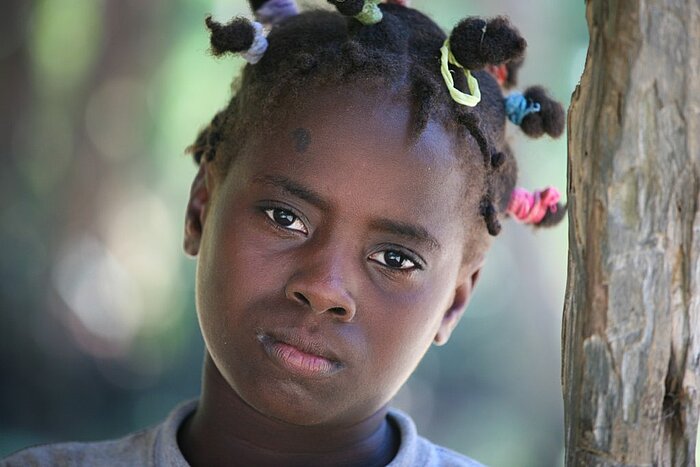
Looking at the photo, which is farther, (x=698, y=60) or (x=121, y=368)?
(x=121, y=368)

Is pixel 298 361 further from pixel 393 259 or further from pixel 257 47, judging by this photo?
Result: pixel 257 47

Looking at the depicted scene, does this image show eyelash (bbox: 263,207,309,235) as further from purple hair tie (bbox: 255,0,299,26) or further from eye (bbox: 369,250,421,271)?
purple hair tie (bbox: 255,0,299,26)

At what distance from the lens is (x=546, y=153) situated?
3.69 metres

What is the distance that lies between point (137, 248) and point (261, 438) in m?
2.03

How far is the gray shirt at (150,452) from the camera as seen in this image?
196cm

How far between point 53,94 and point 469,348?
1837 millimetres

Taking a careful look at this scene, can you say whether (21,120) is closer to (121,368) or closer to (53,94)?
(53,94)

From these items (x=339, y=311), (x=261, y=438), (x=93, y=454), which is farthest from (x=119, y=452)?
(x=339, y=311)

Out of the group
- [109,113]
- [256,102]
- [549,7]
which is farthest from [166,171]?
[256,102]

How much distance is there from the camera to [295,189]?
70.4 inches

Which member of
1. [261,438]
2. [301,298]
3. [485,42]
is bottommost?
[261,438]

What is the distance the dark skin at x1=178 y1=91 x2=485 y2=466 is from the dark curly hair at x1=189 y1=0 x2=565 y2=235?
1.8 inches

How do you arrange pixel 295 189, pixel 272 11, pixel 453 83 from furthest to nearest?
pixel 272 11 < pixel 453 83 < pixel 295 189

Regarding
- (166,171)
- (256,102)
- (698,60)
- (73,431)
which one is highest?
(698,60)
